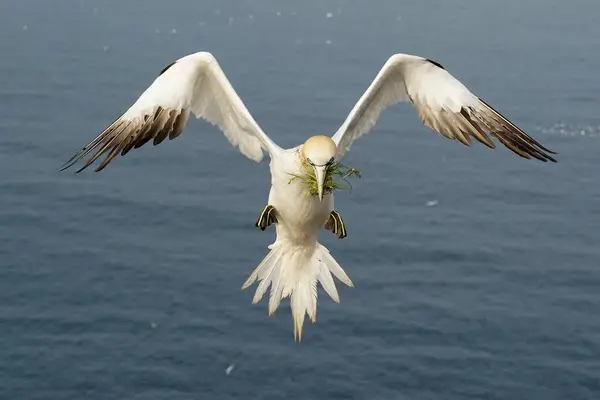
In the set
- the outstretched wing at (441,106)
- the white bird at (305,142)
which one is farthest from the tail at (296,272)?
the outstretched wing at (441,106)

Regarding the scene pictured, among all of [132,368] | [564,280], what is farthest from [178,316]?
[564,280]

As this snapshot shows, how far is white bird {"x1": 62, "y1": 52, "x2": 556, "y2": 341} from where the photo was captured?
48.3 feet

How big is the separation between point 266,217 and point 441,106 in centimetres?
298

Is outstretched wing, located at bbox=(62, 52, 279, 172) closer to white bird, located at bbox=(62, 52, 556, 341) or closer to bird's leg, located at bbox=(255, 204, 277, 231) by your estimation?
white bird, located at bbox=(62, 52, 556, 341)

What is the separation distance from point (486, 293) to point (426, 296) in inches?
160

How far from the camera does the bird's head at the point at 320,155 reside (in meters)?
13.3

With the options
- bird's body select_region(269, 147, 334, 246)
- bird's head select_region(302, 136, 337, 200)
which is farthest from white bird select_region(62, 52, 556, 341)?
bird's head select_region(302, 136, 337, 200)

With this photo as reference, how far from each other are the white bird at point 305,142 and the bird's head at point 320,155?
A: 74 centimetres

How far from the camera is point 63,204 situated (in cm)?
7188

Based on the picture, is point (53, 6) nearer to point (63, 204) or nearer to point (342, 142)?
point (63, 204)

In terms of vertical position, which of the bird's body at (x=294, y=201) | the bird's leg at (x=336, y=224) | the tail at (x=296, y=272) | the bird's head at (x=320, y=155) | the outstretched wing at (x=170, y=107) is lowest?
the tail at (x=296, y=272)

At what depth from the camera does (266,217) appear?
49.0ft

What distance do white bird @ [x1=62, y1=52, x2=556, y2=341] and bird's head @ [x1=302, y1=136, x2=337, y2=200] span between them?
736mm

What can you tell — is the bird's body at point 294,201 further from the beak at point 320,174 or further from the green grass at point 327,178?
the beak at point 320,174
